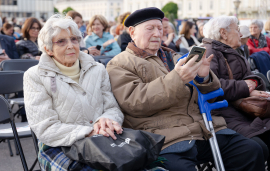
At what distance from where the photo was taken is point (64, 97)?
7.04 ft

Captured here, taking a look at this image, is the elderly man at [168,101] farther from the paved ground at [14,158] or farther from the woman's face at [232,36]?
the paved ground at [14,158]

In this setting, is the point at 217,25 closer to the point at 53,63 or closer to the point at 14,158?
the point at 53,63

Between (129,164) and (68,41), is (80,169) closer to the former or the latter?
(129,164)

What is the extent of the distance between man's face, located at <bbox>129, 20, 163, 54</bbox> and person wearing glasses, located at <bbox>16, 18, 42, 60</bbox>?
11.2 ft

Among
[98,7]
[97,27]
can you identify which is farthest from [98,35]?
[98,7]

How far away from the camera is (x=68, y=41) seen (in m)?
2.28

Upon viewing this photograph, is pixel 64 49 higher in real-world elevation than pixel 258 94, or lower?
higher

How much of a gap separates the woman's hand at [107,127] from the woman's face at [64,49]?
51 cm

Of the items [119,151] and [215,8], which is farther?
[215,8]

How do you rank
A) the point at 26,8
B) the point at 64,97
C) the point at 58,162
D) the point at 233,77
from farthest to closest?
the point at 26,8
the point at 233,77
the point at 64,97
the point at 58,162

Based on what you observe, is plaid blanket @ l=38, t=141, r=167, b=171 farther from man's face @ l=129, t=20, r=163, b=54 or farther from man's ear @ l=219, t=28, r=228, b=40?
man's ear @ l=219, t=28, r=228, b=40

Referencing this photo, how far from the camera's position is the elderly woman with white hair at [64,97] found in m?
2.04

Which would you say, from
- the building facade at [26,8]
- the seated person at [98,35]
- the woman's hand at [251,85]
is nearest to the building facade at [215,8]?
the building facade at [26,8]

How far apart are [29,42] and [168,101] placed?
409 centimetres
